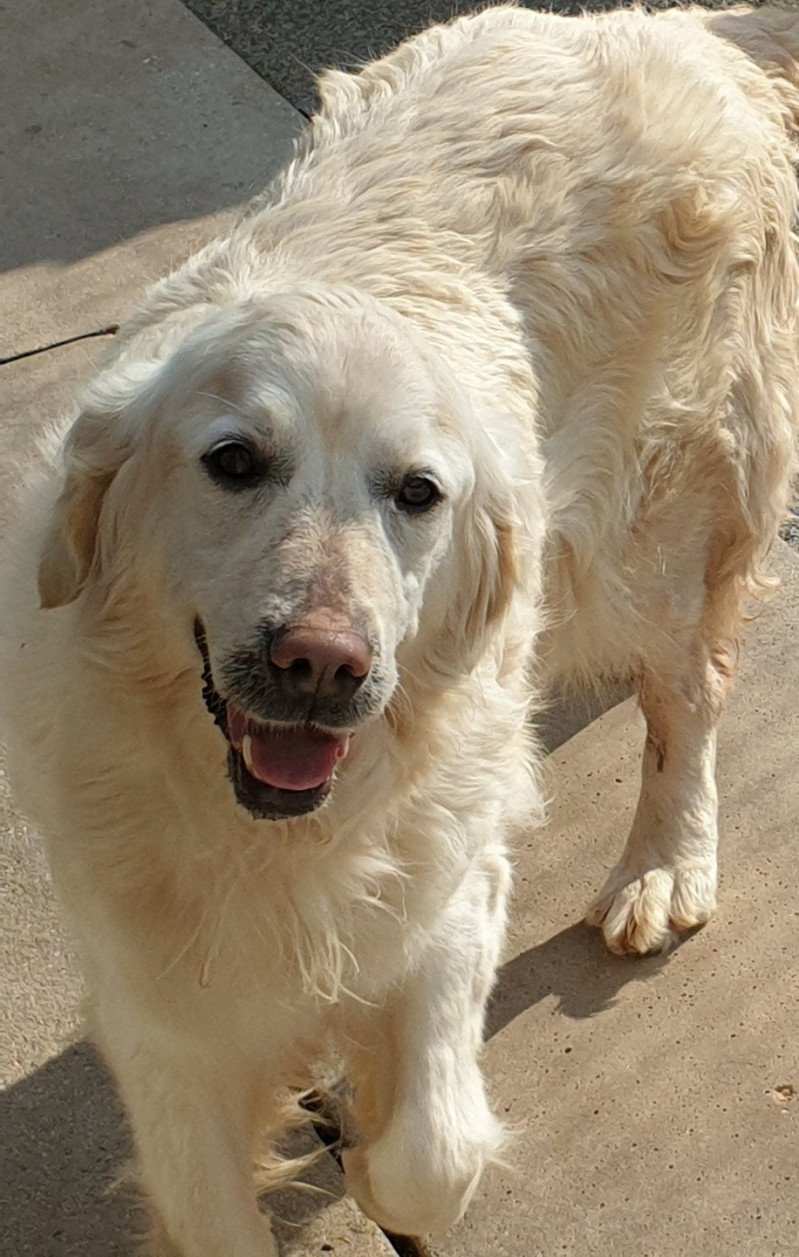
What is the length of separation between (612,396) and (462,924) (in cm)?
117

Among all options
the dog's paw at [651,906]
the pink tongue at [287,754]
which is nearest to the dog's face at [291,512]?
the pink tongue at [287,754]

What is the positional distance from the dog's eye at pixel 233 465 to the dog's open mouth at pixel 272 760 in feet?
0.79

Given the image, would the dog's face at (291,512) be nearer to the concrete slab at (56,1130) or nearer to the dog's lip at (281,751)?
the dog's lip at (281,751)

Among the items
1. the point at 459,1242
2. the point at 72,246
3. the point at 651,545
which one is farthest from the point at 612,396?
the point at 72,246

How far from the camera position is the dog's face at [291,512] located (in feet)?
7.63

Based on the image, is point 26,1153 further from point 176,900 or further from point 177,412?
point 177,412

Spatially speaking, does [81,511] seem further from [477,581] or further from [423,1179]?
[423,1179]

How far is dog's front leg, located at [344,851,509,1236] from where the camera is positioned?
9.48 ft

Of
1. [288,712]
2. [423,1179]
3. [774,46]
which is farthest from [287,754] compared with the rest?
[774,46]

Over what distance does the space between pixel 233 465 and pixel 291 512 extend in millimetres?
141

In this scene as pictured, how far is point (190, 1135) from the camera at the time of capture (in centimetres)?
284

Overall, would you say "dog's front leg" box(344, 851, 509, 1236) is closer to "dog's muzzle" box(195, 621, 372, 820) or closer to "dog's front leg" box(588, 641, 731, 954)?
"dog's muzzle" box(195, 621, 372, 820)

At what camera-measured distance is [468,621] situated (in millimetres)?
2822

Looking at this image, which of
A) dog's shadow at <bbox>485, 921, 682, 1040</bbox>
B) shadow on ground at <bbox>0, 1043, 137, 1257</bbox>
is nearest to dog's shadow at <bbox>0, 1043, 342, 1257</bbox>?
shadow on ground at <bbox>0, 1043, 137, 1257</bbox>
